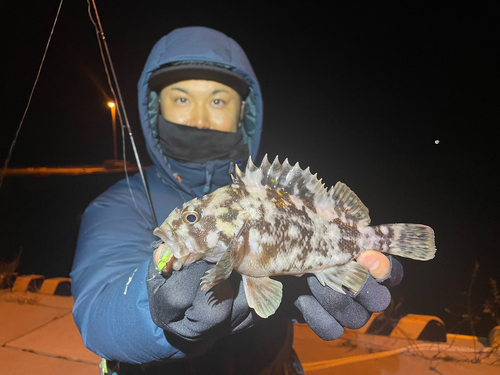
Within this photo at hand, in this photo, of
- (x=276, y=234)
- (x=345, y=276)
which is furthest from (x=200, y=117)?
(x=345, y=276)

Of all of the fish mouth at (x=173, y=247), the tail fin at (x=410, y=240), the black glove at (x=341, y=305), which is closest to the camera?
the fish mouth at (x=173, y=247)

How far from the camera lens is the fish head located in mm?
1282

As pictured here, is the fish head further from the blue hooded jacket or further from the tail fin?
the tail fin

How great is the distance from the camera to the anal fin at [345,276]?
5.32 feet

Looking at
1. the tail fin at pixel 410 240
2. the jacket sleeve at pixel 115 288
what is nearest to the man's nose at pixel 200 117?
the jacket sleeve at pixel 115 288

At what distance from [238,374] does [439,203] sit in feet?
59.3

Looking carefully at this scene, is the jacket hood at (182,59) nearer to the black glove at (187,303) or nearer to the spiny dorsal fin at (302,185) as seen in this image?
the spiny dorsal fin at (302,185)

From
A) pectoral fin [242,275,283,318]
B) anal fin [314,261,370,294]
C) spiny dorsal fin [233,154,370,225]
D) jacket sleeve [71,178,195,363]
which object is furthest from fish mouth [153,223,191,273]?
anal fin [314,261,370,294]

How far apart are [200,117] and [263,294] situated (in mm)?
1645

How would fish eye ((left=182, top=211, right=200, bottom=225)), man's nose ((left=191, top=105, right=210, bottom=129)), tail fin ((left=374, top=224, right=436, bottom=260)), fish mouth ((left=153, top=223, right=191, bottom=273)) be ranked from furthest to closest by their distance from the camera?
man's nose ((left=191, top=105, right=210, bottom=129)) → tail fin ((left=374, top=224, right=436, bottom=260)) → fish eye ((left=182, top=211, right=200, bottom=225)) → fish mouth ((left=153, top=223, right=191, bottom=273))

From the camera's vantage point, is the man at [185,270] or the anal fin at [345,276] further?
the anal fin at [345,276]

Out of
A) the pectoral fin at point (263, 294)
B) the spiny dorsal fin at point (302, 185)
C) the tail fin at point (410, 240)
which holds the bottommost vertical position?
the pectoral fin at point (263, 294)

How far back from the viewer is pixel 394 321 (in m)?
4.18

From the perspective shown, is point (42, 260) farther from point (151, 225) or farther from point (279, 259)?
point (279, 259)
